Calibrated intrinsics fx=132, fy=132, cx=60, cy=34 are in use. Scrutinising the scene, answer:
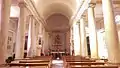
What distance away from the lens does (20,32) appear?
27.5ft

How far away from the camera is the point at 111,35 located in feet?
18.6

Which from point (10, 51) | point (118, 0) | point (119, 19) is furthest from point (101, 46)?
point (10, 51)

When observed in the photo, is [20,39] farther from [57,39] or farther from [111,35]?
[57,39]

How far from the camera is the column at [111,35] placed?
5422 millimetres

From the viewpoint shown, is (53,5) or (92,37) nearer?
(92,37)

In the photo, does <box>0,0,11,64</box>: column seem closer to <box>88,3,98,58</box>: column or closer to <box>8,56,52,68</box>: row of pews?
<box>8,56,52,68</box>: row of pews

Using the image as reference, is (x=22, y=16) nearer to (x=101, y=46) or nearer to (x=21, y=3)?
(x=21, y=3)

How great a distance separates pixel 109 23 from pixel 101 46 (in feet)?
37.6

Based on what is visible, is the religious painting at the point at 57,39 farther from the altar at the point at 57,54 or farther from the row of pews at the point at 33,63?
the row of pews at the point at 33,63

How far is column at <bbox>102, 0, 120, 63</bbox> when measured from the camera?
17.8ft

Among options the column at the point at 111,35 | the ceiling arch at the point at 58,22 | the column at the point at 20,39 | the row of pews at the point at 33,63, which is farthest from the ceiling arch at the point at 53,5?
the column at the point at 111,35

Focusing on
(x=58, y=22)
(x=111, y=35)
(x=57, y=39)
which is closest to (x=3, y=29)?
(x=111, y=35)

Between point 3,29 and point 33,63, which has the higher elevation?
point 3,29

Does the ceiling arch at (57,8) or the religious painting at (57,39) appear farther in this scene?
the religious painting at (57,39)
